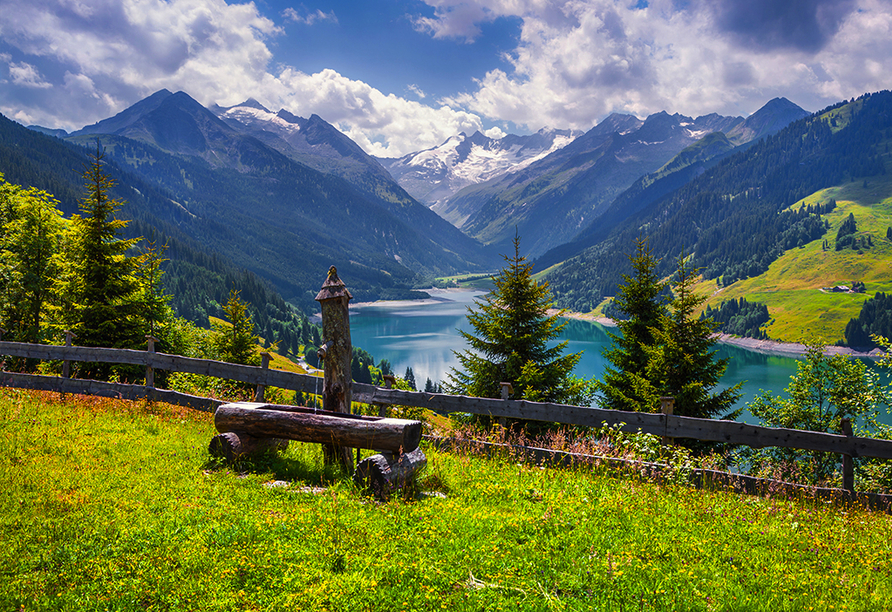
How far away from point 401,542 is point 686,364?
644 inches

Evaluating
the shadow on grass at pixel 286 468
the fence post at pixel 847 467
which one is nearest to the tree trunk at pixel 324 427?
the shadow on grass at pixel 286 468

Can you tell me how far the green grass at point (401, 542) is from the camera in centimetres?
453

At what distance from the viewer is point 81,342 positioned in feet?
65.4

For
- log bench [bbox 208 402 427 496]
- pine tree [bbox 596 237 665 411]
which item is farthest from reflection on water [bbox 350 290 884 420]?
log bench [bbox 208 402 427 496]

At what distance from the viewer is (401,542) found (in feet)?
18.1

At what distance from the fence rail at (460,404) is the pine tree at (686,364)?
7.57 meters

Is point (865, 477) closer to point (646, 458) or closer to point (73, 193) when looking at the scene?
point (646, 458)

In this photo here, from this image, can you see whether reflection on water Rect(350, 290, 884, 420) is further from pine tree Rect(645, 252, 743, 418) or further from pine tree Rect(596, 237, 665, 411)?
pine tree Rect(645, 252, 743, 418)

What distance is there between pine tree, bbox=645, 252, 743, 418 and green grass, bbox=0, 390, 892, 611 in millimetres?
10161

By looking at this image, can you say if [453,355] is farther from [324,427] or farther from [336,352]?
[324,427]

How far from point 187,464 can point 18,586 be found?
12.0ft

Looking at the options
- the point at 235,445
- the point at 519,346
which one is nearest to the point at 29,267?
the point at 235,445

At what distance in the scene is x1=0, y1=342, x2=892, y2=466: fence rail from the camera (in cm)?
902

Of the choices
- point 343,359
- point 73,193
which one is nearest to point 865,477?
point 343,359
